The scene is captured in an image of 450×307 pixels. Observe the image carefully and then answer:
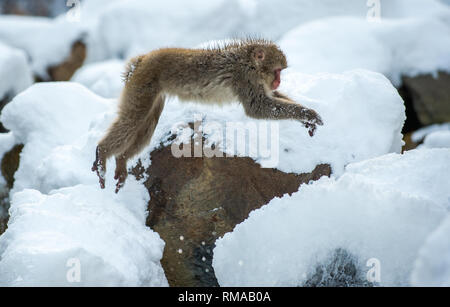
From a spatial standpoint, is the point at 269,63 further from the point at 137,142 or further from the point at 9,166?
the point at 9,166

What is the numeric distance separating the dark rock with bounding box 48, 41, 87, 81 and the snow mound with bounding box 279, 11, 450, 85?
18.1ft

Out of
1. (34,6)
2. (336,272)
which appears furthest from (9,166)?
(34,6)

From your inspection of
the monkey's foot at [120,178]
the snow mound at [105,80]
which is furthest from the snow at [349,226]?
the snow mound at [105,80]

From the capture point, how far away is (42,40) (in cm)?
1073

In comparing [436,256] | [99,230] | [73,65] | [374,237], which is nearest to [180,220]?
[99,230]

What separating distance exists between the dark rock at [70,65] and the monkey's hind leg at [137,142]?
757cm

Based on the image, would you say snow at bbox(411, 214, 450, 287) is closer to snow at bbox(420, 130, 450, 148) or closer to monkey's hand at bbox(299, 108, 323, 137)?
monkey's hand at bbox(299, 108, 323, 137)

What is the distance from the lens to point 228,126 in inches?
148

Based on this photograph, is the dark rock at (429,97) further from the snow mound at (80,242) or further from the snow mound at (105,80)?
the snow mound at (80,242)

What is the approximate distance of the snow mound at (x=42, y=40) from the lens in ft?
34.6

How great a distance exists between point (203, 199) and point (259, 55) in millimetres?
1174
